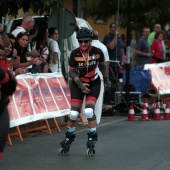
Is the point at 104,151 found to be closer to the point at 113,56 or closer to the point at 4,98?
the point at 4,98

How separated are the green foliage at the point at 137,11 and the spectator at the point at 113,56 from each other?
11.3 m

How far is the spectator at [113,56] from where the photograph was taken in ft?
71.3

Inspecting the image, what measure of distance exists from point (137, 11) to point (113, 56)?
12905mm

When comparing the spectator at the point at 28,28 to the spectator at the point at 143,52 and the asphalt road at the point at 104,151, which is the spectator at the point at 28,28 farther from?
the spectator at the point at 143,52

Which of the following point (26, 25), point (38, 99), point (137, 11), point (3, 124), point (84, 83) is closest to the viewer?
point (3, 124)

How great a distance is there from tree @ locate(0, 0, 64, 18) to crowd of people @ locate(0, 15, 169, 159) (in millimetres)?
465

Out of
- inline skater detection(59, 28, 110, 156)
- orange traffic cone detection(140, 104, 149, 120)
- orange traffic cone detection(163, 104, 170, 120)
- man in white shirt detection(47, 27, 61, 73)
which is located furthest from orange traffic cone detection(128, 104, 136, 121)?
inline skater detection(59, 28, 110, 156)

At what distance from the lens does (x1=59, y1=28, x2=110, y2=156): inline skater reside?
12.7 m

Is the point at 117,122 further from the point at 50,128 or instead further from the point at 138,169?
the point at 138,169

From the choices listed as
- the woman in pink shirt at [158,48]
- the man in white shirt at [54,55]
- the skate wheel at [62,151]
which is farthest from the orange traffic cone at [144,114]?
the woman in pink shirt at [158,48]

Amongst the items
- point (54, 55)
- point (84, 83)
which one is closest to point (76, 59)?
point (84, 83)

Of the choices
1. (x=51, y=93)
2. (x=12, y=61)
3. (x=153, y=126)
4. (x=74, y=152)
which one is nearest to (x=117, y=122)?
(x=153, y=126)

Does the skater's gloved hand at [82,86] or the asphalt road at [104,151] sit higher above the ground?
the skater's gloved hand at [82,86]

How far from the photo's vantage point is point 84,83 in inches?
511
